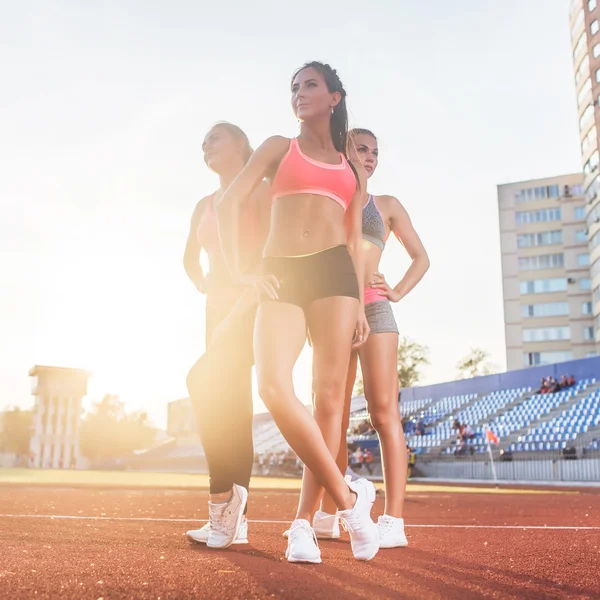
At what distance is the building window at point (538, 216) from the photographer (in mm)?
63562

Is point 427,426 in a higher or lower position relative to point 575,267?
lower

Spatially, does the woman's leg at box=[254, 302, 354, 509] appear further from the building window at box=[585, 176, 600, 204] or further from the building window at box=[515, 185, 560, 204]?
the building window at box=[515, 185, 560, 204]

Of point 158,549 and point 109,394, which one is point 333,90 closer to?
point 158,549

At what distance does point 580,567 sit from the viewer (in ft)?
8.85

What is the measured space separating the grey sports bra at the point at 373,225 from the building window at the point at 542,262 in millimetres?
63416

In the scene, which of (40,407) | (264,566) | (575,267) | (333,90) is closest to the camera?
(264,566)

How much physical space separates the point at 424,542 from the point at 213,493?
3.77ft

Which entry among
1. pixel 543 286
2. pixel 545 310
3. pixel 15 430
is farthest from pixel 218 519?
pixel 15 430

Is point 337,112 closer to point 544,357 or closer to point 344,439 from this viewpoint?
point 344,439

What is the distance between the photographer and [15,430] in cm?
9750

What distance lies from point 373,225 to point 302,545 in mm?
1966

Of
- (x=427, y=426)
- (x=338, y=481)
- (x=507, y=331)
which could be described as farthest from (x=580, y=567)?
(x=507, y=331)

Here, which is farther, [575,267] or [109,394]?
[109,394]

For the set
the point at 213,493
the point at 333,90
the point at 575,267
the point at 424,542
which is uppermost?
the point at 575,267
